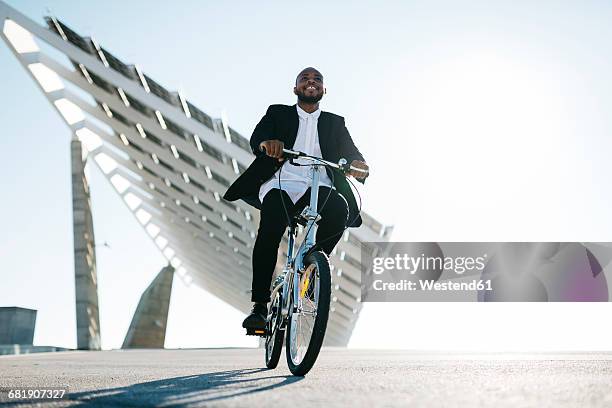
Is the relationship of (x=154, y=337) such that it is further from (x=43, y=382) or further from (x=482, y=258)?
(x=43, y=382)

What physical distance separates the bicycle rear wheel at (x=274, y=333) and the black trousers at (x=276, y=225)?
3.0 inches

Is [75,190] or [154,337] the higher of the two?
[75,190]

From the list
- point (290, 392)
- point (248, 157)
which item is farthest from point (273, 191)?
point (248, 157)

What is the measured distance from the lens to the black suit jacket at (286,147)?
12.7 ft

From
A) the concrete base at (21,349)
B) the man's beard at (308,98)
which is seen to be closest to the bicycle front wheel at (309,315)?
the man's beard at (308,98)

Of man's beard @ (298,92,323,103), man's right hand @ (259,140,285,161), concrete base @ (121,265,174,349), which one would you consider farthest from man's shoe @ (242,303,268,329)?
concrete base @ (121,265,174,349)

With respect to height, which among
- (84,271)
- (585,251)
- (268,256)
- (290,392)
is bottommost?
(290,392)

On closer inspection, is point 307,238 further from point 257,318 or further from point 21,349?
point 21,349

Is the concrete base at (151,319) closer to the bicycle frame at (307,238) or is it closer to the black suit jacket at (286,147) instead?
the black suit jacket at (286,147)

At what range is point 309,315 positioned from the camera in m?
3.34

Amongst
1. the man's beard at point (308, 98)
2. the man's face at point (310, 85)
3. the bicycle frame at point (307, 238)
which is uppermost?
the man's face at point (310, 85)

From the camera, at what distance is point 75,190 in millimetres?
22484

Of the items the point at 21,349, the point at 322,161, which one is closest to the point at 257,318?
the point at 322,161

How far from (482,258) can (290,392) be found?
25.0m
